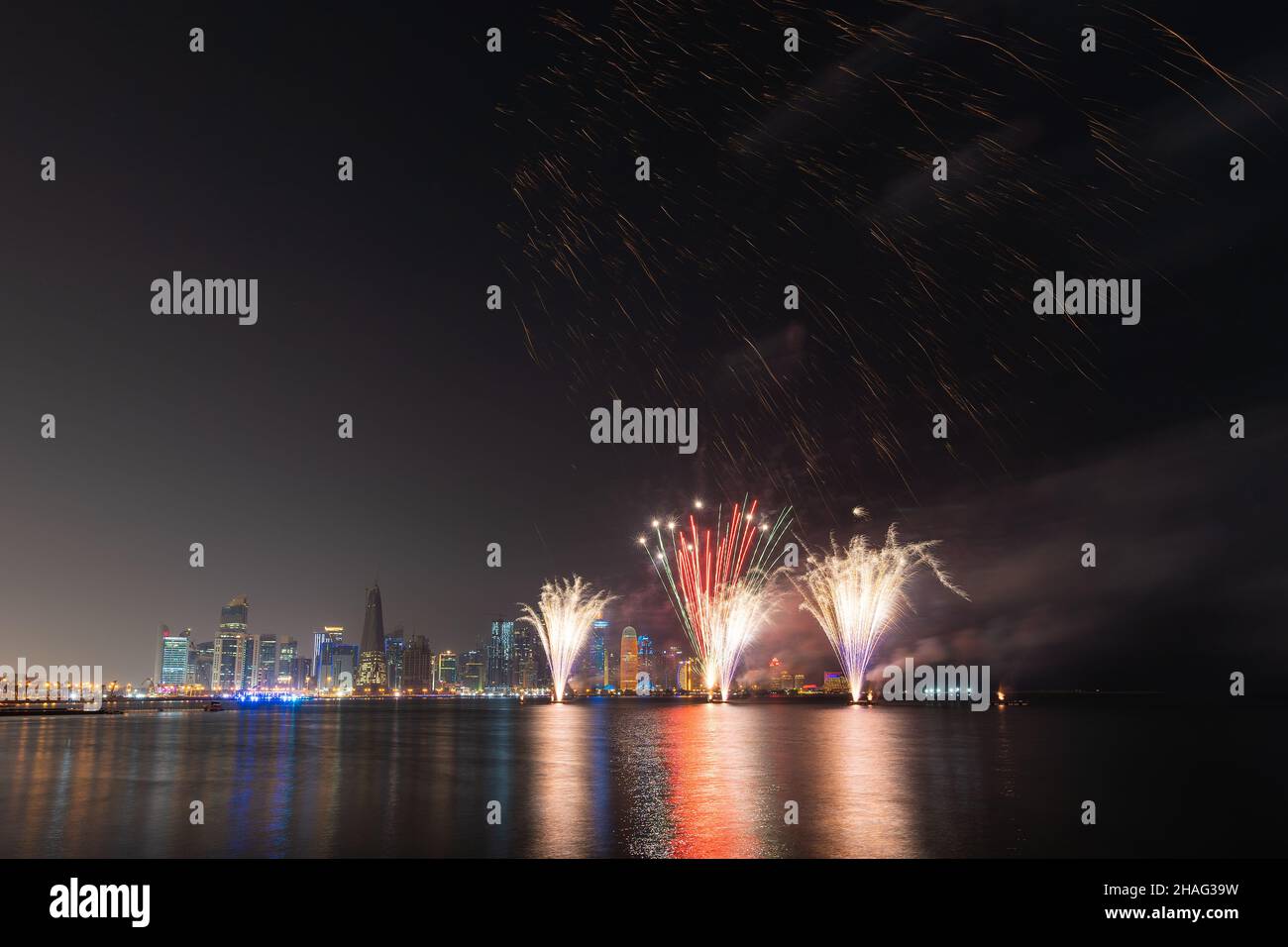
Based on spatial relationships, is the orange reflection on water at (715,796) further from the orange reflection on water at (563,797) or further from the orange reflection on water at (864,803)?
the orange reflection on water at (563,797)

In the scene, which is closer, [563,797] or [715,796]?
[715,796]

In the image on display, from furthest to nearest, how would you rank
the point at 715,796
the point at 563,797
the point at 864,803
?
the point at 563,797
the point at 715,796
the point at 864,803

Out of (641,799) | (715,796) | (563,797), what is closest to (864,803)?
(715,796)

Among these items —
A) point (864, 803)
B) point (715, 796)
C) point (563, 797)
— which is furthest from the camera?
point (563, 797)

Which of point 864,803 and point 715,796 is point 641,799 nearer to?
point 715,796

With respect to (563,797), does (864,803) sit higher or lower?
higher

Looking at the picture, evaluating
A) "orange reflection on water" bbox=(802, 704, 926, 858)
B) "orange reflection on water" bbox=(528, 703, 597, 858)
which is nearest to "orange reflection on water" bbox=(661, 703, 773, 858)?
"orange reflection on water" bbox=(802, 704, 926, 858)

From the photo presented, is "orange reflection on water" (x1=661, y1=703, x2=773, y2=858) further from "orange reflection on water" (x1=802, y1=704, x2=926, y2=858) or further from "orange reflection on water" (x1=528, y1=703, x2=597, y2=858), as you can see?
"orange reflection on water" (x1=528, y1=703, x2=597, y2=858)
